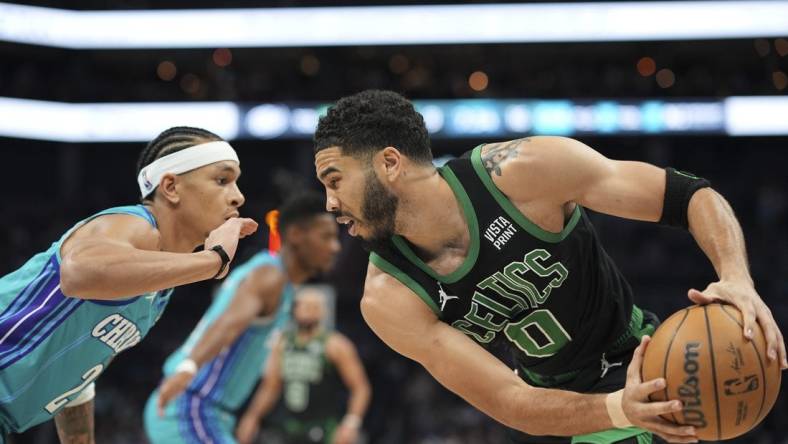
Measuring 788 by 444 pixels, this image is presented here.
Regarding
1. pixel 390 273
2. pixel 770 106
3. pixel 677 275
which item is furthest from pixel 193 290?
pixel 390 273

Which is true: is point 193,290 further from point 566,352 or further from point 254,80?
point 566,352

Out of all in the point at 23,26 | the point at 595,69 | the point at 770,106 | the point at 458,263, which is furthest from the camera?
the point at 595,69

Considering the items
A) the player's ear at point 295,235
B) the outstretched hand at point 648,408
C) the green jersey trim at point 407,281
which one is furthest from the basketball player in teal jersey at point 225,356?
the outstretched hand at point 648,408

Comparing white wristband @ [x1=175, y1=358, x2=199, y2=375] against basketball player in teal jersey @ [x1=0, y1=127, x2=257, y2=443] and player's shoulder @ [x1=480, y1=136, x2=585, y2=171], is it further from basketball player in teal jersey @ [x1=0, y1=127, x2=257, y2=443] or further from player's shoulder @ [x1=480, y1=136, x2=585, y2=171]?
player's shoulder @ [x1=480, y1=136, x2=585, y2=171]

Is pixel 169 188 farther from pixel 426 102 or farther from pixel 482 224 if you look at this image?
pixel 426 102

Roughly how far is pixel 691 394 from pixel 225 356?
387cm

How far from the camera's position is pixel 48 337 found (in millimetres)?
3512

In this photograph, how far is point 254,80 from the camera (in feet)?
60.8

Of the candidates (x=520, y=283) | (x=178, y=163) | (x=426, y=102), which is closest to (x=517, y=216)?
(x=520, y=283)

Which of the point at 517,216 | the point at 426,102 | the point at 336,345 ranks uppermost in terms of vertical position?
the point at 517,216

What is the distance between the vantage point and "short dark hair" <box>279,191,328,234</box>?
681 centimetres

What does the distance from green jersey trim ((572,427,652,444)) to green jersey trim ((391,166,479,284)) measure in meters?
0.76

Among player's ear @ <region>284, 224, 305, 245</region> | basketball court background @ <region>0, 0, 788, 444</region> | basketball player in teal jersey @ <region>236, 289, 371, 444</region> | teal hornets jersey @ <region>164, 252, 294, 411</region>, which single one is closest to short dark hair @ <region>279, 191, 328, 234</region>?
player's ear @ <region>284, 224, 305, 245</region>

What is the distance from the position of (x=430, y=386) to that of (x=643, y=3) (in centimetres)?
661
